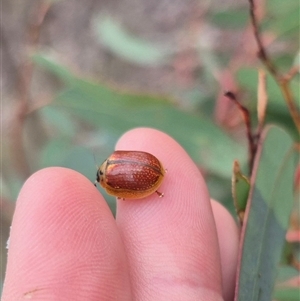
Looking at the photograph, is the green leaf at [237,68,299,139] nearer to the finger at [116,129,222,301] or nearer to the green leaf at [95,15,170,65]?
the finger at [116,129,222,301]

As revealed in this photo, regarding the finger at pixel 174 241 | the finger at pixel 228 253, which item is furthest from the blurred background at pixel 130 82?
the finger at pixel 174 241

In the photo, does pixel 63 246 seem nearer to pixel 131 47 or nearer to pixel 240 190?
pixel 240 190

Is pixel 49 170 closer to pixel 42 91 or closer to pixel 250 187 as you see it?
pixel 250 187

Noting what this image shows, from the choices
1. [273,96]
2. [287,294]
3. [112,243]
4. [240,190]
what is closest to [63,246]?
[112,243]

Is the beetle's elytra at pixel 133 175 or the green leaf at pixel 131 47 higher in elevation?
the green leaf at pixel 131 47

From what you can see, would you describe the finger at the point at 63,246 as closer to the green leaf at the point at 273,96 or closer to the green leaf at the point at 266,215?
the green leaf at the point at 266,215

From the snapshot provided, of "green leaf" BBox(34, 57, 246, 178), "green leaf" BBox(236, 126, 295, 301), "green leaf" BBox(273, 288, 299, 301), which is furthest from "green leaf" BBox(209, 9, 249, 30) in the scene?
"green leaf" BBox(273, 288, 299, 301)
